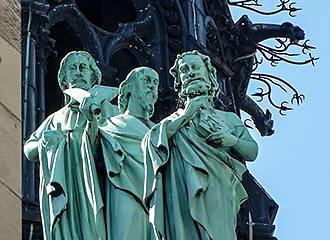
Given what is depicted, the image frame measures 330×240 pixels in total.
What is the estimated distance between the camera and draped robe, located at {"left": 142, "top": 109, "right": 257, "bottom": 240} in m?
15.6

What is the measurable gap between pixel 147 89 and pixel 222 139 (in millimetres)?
842

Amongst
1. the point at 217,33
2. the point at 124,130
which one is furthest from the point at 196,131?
the point at 217,33

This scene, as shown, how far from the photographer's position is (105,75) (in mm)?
22344

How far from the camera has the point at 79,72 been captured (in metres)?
16.5

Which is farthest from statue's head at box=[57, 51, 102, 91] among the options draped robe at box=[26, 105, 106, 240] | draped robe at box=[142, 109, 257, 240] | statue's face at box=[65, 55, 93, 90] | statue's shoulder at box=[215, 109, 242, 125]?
statue's shoulder at box=[215, 109, 242, 125]

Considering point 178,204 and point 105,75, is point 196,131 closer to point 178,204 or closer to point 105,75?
point 178,204

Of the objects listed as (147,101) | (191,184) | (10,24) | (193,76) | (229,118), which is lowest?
(191,184)

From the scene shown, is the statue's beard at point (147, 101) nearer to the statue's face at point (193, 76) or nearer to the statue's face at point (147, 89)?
the statue's face at point (147, 89)

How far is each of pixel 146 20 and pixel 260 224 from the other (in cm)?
203

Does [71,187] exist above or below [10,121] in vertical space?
below

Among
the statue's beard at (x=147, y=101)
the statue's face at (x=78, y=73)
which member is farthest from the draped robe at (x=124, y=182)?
the statue's face at (x=78, y=73)

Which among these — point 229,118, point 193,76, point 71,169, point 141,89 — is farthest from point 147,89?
point 71,169

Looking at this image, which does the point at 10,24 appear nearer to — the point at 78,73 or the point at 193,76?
the point at 78,73

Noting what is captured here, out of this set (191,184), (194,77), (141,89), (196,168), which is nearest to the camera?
(191,184)
